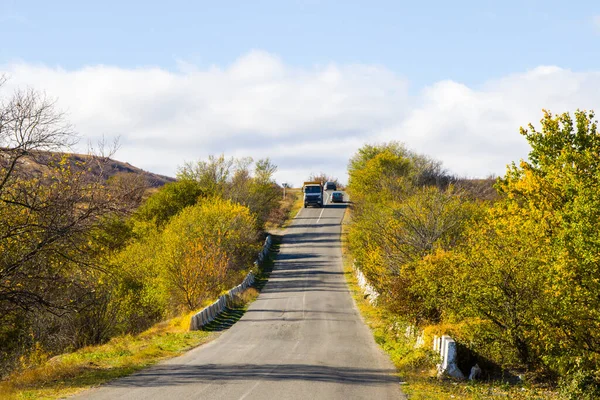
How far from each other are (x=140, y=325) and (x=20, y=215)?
20425 millimetres

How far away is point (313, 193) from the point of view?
340ft

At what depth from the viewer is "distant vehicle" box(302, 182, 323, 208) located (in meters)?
102

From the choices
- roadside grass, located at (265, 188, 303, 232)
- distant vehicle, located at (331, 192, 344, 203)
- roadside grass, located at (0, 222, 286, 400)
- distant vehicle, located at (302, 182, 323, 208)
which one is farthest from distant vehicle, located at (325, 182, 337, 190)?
roadside grass, located at (0, 222, 286, 400)

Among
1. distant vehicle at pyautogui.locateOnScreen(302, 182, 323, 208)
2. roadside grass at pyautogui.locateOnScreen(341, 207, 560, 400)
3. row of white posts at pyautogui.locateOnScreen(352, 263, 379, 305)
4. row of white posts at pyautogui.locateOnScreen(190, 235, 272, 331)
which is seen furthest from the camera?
distant vehicle at pyautogui.locateOnScreen(302, 182, 323, 208)

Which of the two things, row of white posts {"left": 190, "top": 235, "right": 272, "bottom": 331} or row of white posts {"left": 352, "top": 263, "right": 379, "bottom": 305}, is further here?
row of white posts {"left": 352, "top": 263, "right": 379, "bottom": 305}

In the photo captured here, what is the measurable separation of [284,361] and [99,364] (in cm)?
605

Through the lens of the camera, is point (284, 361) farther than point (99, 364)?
Yes

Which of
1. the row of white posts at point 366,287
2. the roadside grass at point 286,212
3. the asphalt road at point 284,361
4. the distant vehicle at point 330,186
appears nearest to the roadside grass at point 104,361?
the asphalt road at point 284,361

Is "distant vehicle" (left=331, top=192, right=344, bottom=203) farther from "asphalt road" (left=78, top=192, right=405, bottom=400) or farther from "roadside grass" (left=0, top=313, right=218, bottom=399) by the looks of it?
"roadside grass" (left=0, top=313, right=218, bottom=399)

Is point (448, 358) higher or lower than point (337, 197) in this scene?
lower

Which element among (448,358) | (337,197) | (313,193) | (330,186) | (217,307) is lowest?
(217,307)

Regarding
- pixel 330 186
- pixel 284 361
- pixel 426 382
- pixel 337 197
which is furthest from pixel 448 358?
pixel 330 186

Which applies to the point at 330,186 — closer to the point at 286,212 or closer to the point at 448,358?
the point at 286,212

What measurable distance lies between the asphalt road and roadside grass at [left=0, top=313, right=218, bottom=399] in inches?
28.3
